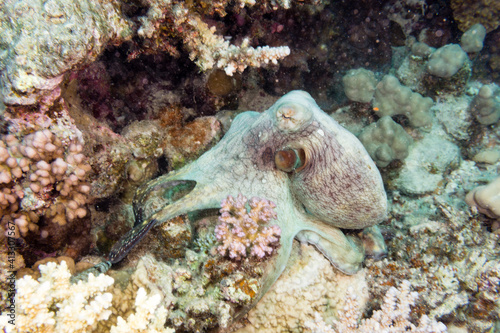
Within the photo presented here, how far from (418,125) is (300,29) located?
3.07m

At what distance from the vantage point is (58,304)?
7.03ft

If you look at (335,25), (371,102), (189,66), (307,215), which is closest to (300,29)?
(335,25)

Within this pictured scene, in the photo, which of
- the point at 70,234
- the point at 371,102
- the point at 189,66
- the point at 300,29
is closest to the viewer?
the point at 70,234

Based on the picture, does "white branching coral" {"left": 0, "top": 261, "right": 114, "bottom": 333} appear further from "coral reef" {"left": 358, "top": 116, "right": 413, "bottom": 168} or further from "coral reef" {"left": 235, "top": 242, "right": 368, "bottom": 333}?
"coral reef" {"left": 358, "top": 116, "right": 413, "bottom": 168}

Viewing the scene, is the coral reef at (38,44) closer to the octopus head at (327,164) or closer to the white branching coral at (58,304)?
the white branching coral at (58,304)

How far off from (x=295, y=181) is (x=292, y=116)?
2.81 ft

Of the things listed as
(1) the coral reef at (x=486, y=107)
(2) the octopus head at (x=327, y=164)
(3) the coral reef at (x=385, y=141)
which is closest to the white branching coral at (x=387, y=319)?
(2) the octopus head at (x=327, y=164)

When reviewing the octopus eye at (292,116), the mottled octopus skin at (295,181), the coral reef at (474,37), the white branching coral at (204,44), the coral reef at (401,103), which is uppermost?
the coral reef at (474,37)

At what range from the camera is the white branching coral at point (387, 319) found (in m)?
2.96

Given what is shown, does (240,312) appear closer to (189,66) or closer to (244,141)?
(244,141)

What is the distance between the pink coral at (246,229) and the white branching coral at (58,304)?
1.05 m

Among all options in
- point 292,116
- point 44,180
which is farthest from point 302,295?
point 44,180

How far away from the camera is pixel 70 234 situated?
296 centimetres

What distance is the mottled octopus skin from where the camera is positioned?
3053mm
